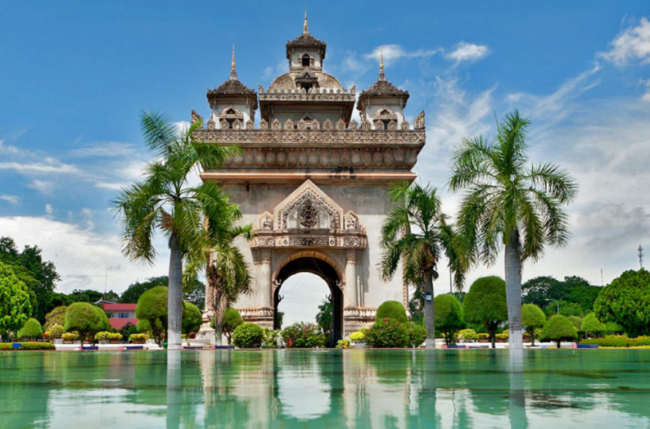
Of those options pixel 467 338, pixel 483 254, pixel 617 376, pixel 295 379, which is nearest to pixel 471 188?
pixel 483 254

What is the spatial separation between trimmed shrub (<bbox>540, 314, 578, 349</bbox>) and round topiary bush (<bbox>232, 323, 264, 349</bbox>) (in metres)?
16.4

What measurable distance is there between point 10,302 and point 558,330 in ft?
93.0

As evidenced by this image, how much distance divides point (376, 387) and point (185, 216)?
10.3 meters

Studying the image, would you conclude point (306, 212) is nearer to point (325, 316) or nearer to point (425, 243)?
point (425, 243)

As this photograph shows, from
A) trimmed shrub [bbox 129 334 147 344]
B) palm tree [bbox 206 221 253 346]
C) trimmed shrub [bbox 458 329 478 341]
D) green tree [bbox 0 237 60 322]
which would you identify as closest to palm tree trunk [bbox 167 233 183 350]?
palm tree [bbox 206 221 253 346]

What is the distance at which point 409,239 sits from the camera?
898 inches

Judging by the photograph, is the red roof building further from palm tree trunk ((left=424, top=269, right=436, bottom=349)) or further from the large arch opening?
palm tree trunk ((left=424, top=269, right=436, bottom=349))

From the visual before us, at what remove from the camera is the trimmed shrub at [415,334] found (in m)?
23.1

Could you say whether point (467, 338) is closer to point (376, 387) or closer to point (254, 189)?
point (254, 189)

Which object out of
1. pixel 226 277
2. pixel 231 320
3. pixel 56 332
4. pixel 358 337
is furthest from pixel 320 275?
pixel 56 332

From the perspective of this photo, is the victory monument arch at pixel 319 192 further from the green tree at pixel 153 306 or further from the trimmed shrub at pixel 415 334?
the trimmed shrub at pixel 415 334

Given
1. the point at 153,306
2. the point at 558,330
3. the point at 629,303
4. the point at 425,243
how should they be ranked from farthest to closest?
the point at 558,330 < the point at 153,306 < the point at 629,303 < the point at 425,243

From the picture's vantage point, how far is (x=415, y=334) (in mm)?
23188

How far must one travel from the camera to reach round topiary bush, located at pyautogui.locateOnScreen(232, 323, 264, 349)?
1016 inches
